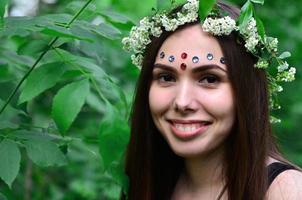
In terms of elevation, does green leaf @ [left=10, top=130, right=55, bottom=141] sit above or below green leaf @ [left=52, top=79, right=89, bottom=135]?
below

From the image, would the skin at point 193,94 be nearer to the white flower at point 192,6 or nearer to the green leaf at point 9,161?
the white flower at point 192,6

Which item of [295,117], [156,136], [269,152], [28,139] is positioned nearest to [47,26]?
[28,139]

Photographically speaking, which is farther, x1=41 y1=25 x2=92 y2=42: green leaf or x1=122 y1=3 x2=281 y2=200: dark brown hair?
x1=122 y1=3 x2=281 y2=200: dark brown hair

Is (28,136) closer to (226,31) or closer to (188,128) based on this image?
(188,128)

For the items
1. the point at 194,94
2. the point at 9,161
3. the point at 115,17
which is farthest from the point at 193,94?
the point at 9,161

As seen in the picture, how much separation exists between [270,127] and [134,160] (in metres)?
0.42

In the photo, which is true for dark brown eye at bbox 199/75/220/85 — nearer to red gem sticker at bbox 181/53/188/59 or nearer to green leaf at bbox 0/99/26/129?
red gem sticker at bbox 181/53/188/59

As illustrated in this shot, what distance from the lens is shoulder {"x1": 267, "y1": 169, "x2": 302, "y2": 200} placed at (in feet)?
5.99

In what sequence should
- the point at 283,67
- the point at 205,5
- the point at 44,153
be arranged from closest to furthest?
the point at 205,5
the point at 44,153
the point at 283,67

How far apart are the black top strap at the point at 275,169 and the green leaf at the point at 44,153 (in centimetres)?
53

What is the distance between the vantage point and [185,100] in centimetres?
183

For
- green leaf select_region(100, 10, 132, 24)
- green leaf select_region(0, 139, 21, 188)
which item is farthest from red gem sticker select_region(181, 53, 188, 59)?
green leaf select_region(0, 139, 21, 188)

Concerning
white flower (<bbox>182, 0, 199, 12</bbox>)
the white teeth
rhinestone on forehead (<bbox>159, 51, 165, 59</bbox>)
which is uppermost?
white flower (<bbox>182, 0, 199, 12</bbox>)

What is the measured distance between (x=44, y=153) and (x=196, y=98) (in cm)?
40
